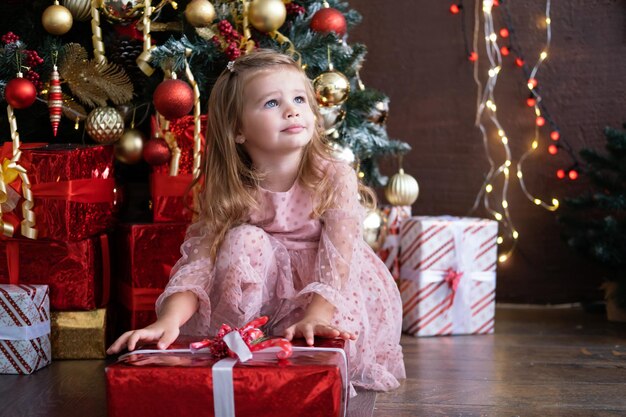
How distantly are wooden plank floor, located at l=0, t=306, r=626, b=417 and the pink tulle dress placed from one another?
0.36 ft

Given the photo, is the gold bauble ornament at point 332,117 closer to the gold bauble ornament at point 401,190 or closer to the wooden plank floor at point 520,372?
the gold bauble ornament at point 401,190

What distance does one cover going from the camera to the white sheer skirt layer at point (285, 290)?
1.51 metres

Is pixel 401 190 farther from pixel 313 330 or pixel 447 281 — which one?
pixel 313 330

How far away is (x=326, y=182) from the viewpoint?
1.62 metres

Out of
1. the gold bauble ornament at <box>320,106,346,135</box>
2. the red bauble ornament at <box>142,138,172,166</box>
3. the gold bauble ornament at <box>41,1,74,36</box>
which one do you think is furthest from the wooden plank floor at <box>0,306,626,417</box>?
the gold bauble ornament at <box>41,1,74,36</box>

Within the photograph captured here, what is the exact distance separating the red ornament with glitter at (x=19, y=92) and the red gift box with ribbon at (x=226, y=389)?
899mm

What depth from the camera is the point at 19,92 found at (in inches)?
68.5

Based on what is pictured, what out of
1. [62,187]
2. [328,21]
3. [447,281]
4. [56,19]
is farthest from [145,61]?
[447,281]

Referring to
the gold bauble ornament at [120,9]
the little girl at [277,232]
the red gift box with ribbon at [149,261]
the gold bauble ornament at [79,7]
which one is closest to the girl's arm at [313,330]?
the little girl at [277,232]

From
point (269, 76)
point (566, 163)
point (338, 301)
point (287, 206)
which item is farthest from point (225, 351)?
point (566, 163)

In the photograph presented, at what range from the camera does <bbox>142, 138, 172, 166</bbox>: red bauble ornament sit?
1.85 meters

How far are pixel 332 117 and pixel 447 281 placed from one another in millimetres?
557

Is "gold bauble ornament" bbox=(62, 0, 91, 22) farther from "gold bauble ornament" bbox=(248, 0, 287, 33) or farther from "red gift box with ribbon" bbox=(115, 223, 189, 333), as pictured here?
"red gift box with ribbon" bbox=(115, 223, 189, 333)

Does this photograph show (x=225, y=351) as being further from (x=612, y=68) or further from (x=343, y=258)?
(x=612, y=68)
